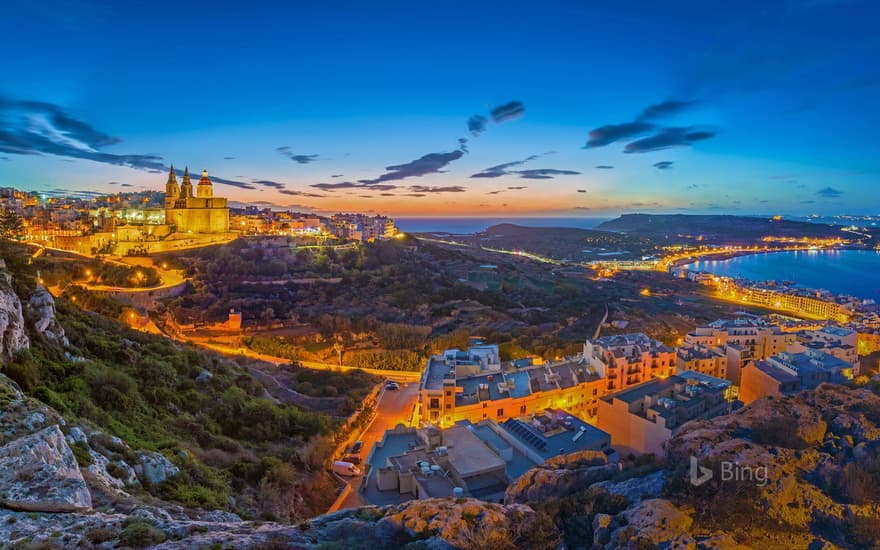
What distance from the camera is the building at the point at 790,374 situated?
1471 cm

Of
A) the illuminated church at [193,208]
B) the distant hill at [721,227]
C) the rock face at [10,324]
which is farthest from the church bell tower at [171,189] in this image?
the distant hill at [721,227]

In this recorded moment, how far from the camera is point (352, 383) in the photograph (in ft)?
60.8

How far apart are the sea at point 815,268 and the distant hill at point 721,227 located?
18.5m

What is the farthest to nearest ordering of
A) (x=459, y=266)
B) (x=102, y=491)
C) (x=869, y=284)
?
1. (x=869, y=284)
2. (x=459, y=266)
3. (x=102, y=491)

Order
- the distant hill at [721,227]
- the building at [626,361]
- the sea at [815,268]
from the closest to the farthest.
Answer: the building at [626,361], the sea at [815,268], the distant hill at [721,227]

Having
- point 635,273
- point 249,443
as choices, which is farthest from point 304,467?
point 635,273

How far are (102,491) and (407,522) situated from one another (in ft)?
10.4

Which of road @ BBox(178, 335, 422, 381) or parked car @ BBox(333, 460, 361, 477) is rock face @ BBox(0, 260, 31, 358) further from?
road @ BBox(178, 335, 422, 381)

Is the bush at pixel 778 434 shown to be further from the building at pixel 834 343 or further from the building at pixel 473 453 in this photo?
the building at pixel 834 343

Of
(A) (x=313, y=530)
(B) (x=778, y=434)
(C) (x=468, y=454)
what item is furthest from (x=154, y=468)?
(B) (x=778, y=434)

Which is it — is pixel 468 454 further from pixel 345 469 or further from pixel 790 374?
pixel 790 374

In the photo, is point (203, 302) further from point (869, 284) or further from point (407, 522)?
point (869, 284)

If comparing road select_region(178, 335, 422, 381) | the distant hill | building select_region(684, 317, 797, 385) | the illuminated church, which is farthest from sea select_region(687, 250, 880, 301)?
the illuminated church

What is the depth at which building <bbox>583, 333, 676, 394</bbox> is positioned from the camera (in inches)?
678
